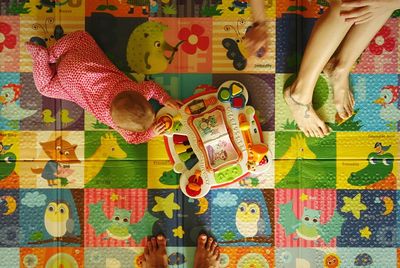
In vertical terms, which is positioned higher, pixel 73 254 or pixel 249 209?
pixel 249 209

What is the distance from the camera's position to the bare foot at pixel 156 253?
1.51m

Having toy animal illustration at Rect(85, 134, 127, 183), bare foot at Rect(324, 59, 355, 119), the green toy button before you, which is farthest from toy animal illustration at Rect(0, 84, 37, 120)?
bare foot at Rect(324, 59, 355, 119)

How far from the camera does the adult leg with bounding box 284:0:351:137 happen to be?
129cm

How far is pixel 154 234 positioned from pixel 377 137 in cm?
82

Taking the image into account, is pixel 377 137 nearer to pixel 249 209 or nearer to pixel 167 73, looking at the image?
pixel 249 209

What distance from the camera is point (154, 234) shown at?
1538 millimetres

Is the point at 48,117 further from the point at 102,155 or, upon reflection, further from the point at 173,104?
the point at 173,104

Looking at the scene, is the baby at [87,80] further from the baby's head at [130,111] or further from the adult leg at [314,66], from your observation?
the adult leg at [314,66]

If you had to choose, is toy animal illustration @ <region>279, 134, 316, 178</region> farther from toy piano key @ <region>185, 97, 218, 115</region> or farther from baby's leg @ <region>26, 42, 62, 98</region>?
baby's leg @ <region>26, 42, 62, 98</region>

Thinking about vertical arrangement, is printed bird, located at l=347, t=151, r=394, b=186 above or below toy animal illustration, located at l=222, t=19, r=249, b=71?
below

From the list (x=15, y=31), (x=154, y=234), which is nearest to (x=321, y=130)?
(x=154, y=234)

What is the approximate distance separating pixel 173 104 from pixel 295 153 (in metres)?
0.44

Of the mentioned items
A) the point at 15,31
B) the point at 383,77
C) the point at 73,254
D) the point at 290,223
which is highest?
the point at 15,31

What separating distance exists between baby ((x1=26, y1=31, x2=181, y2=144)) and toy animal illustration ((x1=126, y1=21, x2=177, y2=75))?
0.28ft
